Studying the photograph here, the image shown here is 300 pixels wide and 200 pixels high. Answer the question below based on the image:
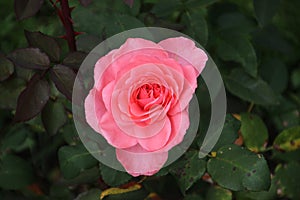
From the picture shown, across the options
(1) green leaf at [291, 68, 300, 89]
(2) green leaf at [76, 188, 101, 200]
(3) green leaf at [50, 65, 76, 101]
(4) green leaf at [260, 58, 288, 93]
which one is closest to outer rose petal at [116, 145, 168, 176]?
(3) green leaf at [50, 65, 76, 101]

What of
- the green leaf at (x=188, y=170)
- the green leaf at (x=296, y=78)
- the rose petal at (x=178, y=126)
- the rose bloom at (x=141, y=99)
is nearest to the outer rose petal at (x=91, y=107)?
the rose bloom at (x=141, y=99)

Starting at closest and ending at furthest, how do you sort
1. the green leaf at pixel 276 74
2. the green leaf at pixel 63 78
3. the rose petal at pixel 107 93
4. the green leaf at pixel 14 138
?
the rose petal at pixel 107 93, the green leaf at pixel 63 78, the green leaf at pixel 14 138, the green leaf at pixel 276 74

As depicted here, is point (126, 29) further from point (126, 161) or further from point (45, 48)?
point (126, 161)

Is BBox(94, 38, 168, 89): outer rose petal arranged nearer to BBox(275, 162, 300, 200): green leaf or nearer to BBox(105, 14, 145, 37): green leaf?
BBox(105, 14, 145, 37): green leaf

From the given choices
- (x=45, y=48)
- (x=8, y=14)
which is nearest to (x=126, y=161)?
(x=45, y=48)

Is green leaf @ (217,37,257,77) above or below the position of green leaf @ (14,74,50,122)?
below

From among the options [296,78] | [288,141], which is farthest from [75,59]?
[296,78]

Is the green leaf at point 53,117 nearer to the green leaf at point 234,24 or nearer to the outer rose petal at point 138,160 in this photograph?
the outer rose petal at point 138,160
